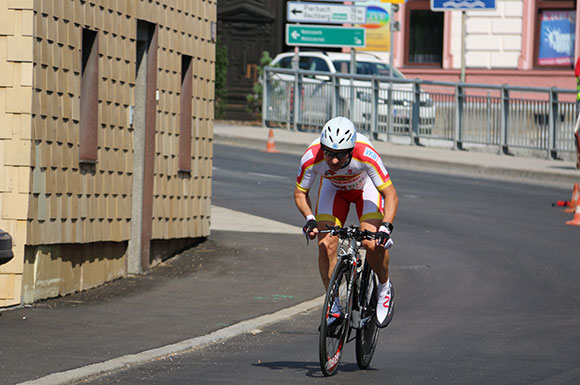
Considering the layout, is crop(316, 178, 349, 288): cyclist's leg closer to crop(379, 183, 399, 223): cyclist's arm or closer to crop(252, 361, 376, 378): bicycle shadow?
crop(379, 183, 399, 223): cyclist's arm

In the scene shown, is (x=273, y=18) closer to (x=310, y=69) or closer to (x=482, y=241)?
(x=310, y=69)

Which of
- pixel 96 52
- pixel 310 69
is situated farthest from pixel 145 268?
pixel 310 69

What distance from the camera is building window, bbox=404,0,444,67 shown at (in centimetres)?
4056

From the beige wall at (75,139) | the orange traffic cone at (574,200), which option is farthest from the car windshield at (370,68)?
the beige wall at (75,139)

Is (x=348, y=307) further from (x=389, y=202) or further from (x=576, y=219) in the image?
(x=576, y=219)

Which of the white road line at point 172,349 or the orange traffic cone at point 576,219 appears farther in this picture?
the orange traffic cone at point 576,219

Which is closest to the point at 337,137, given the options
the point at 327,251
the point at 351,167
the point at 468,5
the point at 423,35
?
the point at 351,167

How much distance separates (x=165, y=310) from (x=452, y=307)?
8.58 feet

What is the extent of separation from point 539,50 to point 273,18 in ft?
27.9

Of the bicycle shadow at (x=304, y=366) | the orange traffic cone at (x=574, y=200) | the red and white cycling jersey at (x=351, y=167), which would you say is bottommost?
the bicycle shadow at (x=304, y=366)

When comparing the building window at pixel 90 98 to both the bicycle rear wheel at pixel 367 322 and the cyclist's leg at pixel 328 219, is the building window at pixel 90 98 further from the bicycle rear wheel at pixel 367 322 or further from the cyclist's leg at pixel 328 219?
the bicycle rear wheel at pixel 367 322

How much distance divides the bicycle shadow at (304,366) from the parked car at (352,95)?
21.8 m

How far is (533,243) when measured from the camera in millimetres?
16844

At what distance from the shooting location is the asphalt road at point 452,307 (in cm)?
906
